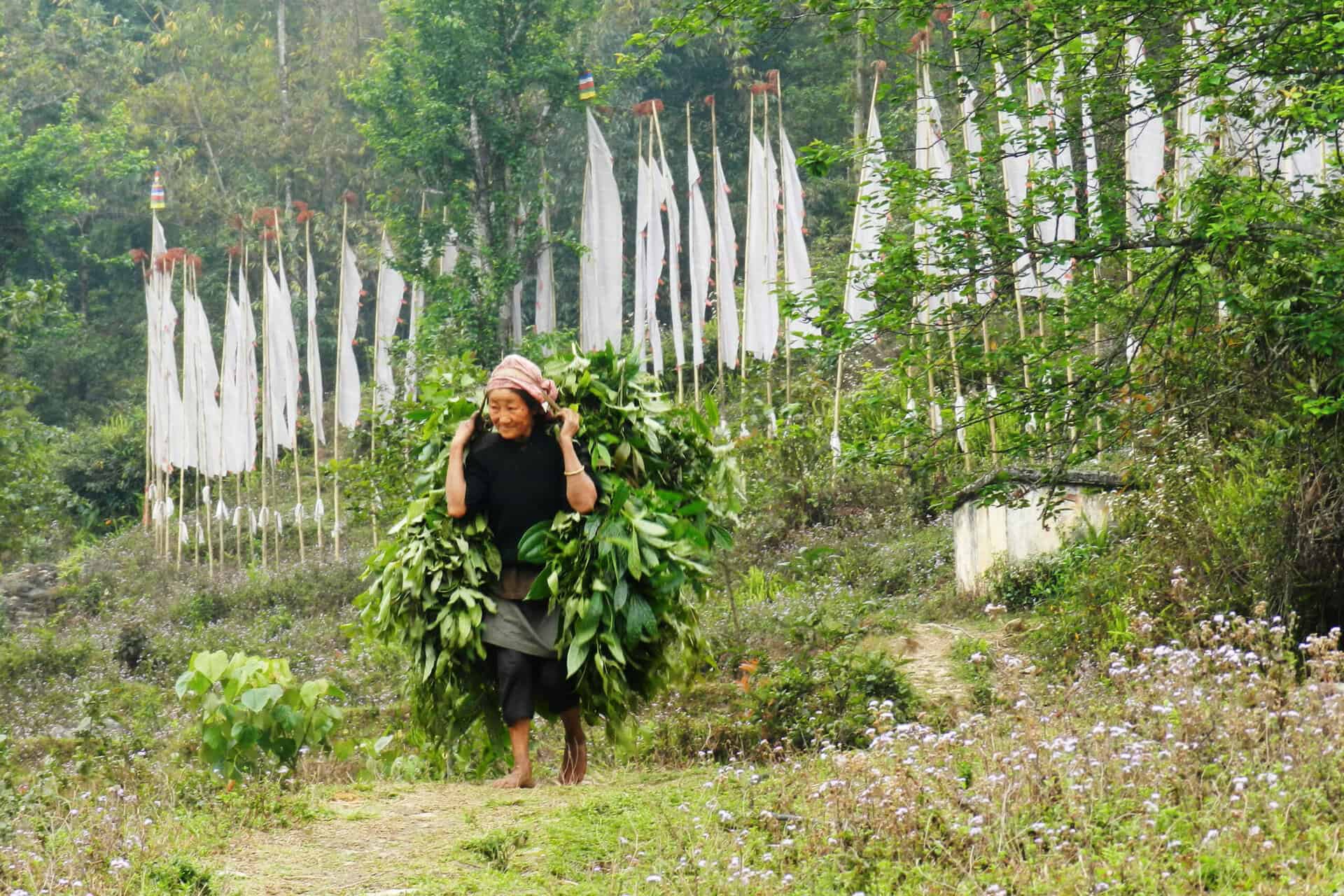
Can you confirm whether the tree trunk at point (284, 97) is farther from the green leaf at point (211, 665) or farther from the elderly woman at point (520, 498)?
the elderly woman at point (520, 498)

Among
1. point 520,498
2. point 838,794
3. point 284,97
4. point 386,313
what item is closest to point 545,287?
point 386,313

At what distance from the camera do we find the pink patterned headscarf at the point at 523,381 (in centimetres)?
641

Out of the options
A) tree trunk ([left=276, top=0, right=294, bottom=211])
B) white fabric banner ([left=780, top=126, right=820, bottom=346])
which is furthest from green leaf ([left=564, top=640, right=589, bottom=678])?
tree trunk ([left=276, top=0, right=294, bottom=211])

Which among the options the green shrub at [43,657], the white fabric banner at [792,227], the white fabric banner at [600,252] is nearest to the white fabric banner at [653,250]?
the white fabric banner at [600,252]

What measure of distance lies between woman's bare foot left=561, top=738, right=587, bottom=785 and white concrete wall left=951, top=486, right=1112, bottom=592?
5069 millimetres

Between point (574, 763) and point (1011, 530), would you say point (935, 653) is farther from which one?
point (574, 763)

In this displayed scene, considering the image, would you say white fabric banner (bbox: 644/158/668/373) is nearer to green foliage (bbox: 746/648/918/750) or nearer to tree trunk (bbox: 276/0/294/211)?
green foliage (bbox: 746/648/918/750)

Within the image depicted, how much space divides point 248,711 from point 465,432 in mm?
1779

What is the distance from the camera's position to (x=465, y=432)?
6.59m

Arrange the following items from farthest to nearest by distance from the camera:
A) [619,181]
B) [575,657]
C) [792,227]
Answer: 1. [619,181]
2. [792,227]
3. [575,657]

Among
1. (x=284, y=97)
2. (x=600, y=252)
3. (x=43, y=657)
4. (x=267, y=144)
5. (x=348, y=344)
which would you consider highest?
(x=284, y=97)

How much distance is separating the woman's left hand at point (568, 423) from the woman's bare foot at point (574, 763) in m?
1.38

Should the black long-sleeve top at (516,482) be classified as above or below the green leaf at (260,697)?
above

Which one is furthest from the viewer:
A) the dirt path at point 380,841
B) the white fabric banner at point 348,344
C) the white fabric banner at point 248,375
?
the white fabric banner at point 248,375
